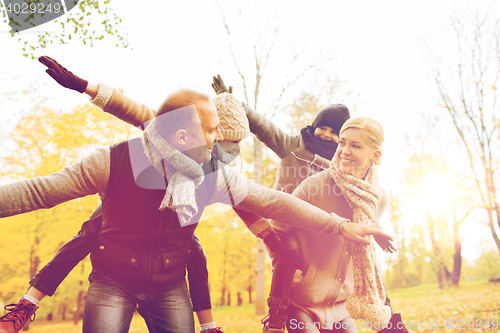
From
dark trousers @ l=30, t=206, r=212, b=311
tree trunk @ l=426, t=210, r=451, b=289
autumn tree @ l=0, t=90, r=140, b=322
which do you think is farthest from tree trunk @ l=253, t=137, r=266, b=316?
tree trunk @ l=426, t=210, r=451, b=289

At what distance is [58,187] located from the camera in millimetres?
1480

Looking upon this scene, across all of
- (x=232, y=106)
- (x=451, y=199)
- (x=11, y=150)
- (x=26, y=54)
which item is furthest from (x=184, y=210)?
(x=451, y=199)

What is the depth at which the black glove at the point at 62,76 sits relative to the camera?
1833mm

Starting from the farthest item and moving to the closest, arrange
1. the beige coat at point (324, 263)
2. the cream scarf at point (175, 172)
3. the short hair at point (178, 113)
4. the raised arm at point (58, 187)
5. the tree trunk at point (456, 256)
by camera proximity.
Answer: the tree trunk at point (456, 256) → the beige coat at point (324, 263) → the short hair at point (178, 113) → the cream scarf at point (175, 172) → the raised arm at point (58, 187)

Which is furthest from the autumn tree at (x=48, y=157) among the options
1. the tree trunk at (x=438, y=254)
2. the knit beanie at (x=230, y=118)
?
the tree trunk at (x=438, y=254)

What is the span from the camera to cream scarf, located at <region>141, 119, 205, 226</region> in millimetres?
1603

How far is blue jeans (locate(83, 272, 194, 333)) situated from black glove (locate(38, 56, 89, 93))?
115 centimetres

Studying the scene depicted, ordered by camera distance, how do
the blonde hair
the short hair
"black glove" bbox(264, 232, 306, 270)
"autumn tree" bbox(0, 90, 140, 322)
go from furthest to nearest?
"autumn tree" bbox(0, 90, 140, 322), the blonde hair, "black glove" bbox(264, 232, 306, 270), the short hair

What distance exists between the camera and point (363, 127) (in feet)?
8.30

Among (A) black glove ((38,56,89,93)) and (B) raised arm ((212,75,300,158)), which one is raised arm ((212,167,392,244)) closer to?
(A) black glove ((38,56,89,93))

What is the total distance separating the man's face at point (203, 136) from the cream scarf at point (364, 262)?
125cm

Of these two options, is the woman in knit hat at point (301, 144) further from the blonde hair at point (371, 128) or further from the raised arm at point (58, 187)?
the raised arm at point (58, 187)

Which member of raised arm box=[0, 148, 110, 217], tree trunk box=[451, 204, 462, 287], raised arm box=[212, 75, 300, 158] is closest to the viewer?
raised arm box=[0, 148, 110, 217]

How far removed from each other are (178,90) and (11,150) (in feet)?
41.4
